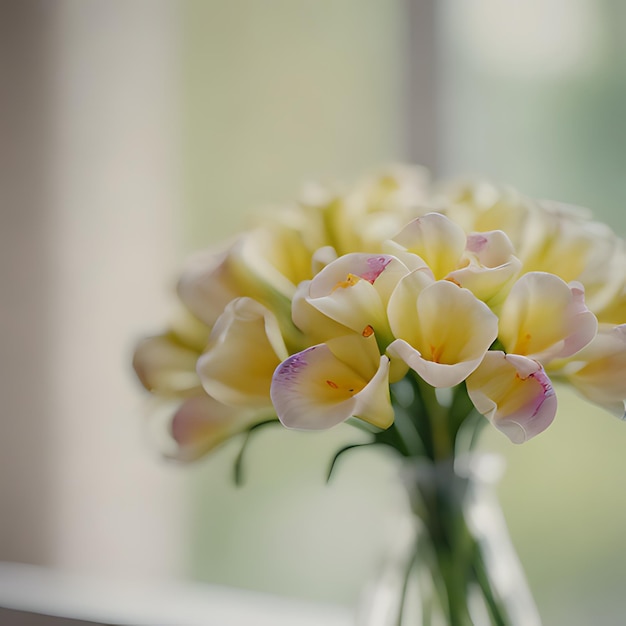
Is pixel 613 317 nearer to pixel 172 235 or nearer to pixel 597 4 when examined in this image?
pixel 597 4

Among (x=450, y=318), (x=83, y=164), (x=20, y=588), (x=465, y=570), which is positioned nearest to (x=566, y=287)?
(x=450, y=318)

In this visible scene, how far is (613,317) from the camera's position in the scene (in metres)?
0.45

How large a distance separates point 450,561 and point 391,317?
17 centimetres

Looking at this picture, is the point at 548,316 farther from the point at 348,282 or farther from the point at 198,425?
the point at 198,425

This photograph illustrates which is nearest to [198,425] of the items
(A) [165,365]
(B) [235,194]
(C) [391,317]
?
(A) [165,365]

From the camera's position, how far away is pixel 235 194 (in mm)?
1179

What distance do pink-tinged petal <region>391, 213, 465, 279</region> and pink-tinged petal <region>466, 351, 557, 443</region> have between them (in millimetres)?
58

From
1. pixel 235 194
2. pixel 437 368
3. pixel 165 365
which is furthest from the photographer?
pixel 235 194

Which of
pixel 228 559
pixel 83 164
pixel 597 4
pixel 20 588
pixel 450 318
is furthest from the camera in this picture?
pixel 228 559

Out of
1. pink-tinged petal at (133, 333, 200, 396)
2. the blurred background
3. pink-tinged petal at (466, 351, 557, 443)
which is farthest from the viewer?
the blurred background

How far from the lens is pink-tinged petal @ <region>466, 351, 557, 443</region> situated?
380mm

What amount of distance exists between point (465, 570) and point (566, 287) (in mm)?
193

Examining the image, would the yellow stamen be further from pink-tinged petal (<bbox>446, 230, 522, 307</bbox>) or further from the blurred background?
the blurred background

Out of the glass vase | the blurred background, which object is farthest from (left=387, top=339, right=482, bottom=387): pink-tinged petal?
the blurred background
